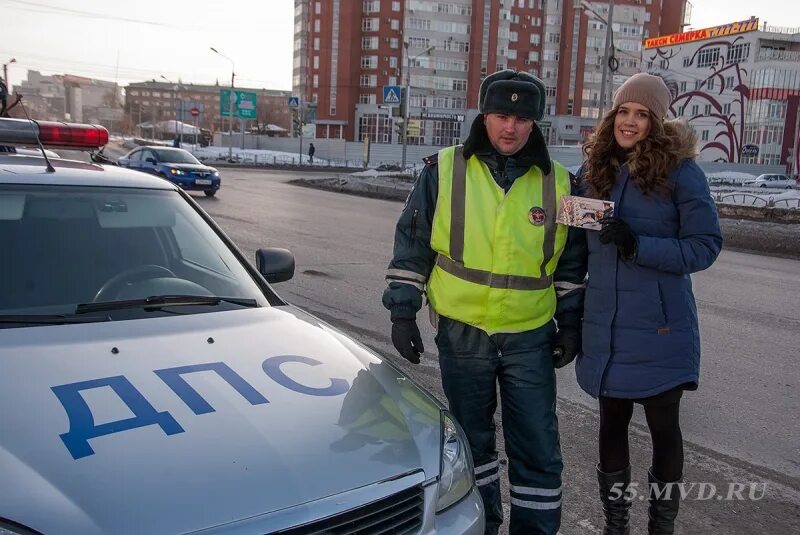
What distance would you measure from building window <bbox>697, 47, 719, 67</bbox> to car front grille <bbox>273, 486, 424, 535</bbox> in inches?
3157

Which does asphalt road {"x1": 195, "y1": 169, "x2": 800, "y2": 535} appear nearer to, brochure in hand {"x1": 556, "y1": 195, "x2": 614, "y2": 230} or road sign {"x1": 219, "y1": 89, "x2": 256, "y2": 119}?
brochure in hand {"x1": 556, "y1": 195, "x2": 614, "y2": 230}

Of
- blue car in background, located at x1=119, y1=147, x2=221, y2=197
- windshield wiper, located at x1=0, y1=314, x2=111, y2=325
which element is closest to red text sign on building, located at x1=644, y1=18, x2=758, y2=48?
blue car in background, located at x1=119, y1=147, x2=221, y2=197

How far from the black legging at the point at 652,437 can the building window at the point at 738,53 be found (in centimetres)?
7726

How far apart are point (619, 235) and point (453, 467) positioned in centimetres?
109

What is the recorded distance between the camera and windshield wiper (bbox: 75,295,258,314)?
2.54 m

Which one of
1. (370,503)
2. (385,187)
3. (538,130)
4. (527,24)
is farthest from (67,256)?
(527,24)

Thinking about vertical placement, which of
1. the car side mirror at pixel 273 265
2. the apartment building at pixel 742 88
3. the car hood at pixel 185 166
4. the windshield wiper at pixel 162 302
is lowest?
the windshield wiper at pixel 162 302

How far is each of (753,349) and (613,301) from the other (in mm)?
4200

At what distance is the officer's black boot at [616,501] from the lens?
2805 millimetres

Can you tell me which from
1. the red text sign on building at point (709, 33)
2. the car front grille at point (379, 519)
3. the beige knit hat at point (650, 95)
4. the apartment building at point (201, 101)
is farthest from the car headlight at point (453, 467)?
the apartment building at point (201, 101)

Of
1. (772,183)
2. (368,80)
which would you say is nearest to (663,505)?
(772,183)

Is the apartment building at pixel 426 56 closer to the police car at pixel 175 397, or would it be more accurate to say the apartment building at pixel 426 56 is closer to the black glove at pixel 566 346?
the police car at pixel 175 397

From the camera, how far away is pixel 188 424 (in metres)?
1.82

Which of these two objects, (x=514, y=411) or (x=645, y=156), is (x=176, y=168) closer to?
(x=514, y=411)
